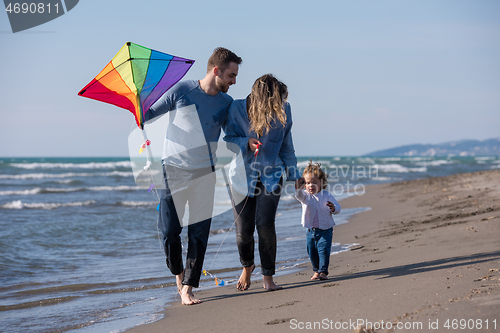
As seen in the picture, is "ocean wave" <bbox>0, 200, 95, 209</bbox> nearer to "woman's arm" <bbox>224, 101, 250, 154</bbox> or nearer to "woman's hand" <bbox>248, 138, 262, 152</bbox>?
"woman's arm" <bbox>224, 101, 250, 154</bbox>

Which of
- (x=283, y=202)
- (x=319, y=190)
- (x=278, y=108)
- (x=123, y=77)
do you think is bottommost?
(x=283, y=202)

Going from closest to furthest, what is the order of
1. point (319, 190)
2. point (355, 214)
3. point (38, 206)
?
1. point (319, 190)
2. point (355, 214)
3. point (38, 206)

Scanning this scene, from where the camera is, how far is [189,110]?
3348mm

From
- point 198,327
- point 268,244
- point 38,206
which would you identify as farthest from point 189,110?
point 38,206

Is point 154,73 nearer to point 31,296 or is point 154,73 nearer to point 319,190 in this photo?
point 319,190

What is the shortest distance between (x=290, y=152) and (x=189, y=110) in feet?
3.01

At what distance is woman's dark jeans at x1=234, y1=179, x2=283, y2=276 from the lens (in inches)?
135

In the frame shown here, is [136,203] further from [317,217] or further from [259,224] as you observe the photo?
[259,224]

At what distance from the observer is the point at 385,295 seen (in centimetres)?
269

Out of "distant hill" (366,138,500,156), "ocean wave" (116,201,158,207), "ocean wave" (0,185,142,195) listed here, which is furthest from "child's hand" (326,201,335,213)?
"distant hill" (366,138,500,156)

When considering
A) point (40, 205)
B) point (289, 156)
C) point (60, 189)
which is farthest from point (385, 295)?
point (60, 189)

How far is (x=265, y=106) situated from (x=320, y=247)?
138 cm

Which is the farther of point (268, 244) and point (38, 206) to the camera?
point (38, 206)

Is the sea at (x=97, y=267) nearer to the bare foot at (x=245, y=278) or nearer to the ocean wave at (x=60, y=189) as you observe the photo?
the bare foot at (x=245, y=278)
